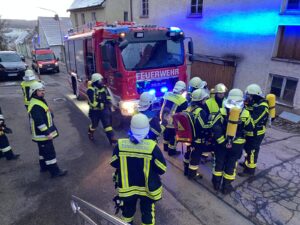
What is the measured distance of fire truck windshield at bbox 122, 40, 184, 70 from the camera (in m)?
6.28

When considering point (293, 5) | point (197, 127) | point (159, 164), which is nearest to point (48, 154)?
point (159, 164)

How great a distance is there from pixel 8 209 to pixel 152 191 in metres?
2.78

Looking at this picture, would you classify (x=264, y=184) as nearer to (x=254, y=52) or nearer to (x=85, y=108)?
(x=254, y=52)

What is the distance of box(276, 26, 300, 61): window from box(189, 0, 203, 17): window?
4.30 meters

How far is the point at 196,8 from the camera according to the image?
11.2 meters

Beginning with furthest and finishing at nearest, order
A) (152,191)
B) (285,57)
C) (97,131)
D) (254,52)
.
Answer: (254,52) < (285,57) < (97,131) < (152,191)

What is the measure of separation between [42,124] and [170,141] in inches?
111

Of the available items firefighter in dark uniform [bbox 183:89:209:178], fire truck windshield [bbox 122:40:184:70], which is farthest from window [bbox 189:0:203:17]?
firefighter in dark uniform [bbox 183:89:209:178]

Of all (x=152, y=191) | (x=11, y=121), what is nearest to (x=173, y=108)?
(x=152, y=191)

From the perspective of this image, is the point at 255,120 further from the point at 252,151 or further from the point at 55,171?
the point at 55,171

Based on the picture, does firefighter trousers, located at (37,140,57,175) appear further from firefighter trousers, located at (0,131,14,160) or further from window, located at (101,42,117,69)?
window, located at (101,42,117,69)

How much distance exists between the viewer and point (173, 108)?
5.06 metres

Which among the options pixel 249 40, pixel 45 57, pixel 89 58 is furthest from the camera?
pixel 45 57

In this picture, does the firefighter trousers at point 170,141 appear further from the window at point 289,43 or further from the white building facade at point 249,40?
the window at point 289,43
